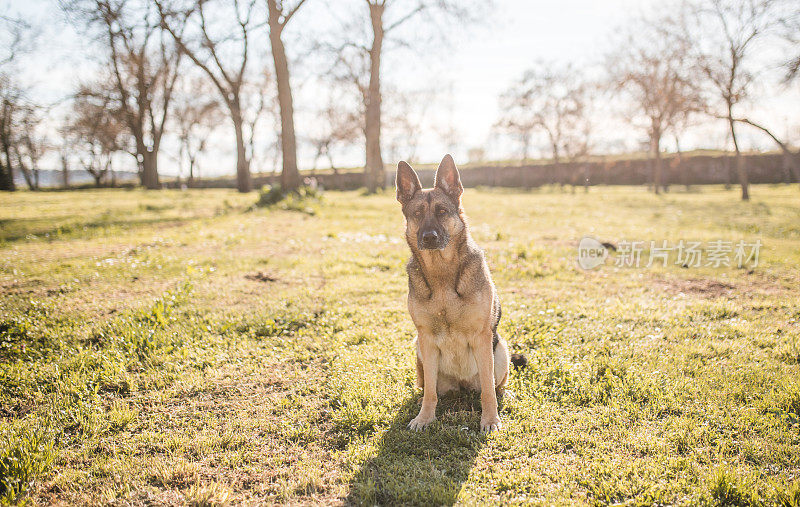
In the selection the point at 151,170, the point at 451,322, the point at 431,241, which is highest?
the point at 151,170

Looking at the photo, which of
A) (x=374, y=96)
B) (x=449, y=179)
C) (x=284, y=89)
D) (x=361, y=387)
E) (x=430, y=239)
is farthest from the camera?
(x=374, y=96)

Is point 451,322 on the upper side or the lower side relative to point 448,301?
lower

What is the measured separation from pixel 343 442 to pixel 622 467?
85.6 inches

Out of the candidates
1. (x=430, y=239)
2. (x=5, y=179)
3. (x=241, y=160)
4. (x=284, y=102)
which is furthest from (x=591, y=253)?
(x=5, y=179)

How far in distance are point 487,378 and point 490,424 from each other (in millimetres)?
394

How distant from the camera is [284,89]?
17547 mm

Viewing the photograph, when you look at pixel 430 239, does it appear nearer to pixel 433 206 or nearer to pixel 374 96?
pixel 433 206

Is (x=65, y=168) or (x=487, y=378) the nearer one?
(x=487, y=378)

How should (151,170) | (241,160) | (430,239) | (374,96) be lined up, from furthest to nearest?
(151,170), (241,160), (374,96), (430,239)

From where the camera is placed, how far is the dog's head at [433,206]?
3.81 meters

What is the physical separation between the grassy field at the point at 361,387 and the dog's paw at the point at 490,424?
0.24ft

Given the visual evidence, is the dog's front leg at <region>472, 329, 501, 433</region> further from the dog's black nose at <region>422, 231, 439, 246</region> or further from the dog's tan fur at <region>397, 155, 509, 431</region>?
the dog's black nose at <region>422, 231, 439, 246</region>

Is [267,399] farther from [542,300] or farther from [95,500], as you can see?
[542,300]

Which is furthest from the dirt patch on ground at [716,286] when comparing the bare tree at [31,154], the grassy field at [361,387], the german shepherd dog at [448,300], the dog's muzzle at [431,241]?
the bare tree at [31,154]
